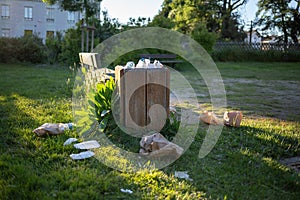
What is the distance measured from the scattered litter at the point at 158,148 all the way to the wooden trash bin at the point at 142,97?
1.34 ft

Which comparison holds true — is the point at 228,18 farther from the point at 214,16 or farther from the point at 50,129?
the point at 50,129

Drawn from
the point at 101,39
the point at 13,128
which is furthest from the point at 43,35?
the point at 13,128

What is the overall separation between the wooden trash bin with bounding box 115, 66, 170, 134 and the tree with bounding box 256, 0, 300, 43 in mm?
24647

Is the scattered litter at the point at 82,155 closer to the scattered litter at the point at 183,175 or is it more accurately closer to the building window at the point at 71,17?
the scattered litter at the point at 183,175

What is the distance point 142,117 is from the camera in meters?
3.37

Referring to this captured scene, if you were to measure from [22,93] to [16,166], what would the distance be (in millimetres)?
3681

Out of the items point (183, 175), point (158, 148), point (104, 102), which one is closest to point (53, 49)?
point (104, 102)

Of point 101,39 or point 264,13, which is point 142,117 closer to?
point 101,39

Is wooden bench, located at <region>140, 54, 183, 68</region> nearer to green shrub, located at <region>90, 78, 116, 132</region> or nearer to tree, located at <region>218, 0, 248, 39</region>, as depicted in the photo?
green shrub, located at <region>90, 78, 116, 132</region>

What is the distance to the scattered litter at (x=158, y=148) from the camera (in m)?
2.79

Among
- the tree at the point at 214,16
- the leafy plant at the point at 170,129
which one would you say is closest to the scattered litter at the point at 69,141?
the leafy plant at the point at 170,129

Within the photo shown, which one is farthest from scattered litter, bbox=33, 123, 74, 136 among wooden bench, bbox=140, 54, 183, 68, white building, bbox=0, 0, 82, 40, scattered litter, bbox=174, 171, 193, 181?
white building, bbox=0, 0, 82, 40

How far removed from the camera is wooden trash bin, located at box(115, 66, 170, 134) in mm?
3316

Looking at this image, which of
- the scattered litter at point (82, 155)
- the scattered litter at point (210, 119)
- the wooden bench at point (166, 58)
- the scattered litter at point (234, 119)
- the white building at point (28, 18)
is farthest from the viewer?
the white building at point (28, 18)
